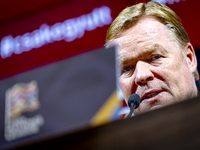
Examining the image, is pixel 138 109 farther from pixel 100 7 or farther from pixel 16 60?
pixel 16 60

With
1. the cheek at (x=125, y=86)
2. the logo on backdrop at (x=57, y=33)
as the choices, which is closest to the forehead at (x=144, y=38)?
the cheek at (x=125, y=86)

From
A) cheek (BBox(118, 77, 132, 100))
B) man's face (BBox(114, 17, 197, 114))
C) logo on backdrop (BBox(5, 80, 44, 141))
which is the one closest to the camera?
man's face (BBox(114, 17, 197, 114))

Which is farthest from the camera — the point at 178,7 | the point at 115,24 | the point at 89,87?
the point at 89,87

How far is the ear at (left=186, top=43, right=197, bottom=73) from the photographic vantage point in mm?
1819

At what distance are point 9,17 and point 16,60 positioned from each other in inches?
19.0

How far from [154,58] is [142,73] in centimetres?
10

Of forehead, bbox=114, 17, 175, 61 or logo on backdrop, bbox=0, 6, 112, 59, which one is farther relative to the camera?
logo on backdrop, bbox=0, 6, 112, 59

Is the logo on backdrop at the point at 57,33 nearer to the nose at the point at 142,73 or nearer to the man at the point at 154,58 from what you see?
the man at the point at 154,58

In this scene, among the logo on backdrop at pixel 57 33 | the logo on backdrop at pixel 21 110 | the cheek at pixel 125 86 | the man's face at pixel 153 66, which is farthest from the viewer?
the logo on backdrop at pixel 57 33

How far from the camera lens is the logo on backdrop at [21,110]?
271 centimetres

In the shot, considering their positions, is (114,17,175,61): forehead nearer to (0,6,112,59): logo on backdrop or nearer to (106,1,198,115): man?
(106,1,198,115): man

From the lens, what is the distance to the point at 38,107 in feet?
8.93

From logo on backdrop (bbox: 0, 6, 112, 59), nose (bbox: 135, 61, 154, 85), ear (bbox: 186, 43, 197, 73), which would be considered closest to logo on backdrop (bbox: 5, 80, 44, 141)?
logo on backdrop (bbox: 0, 6, 112, 59)

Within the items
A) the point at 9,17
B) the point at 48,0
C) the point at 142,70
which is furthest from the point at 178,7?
the point at 9,17
